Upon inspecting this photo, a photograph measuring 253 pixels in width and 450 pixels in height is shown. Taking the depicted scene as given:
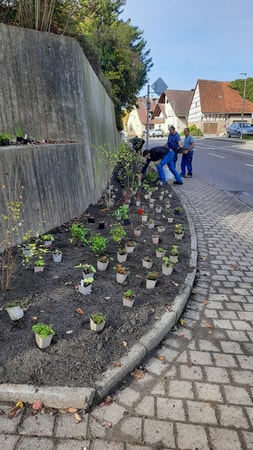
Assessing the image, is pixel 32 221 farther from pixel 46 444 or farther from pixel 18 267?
pixel 46 444

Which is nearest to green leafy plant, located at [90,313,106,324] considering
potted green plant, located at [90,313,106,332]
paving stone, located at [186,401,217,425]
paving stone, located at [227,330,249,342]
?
potted green plant, located at [90,313,106,332]

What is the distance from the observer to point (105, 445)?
1970mm

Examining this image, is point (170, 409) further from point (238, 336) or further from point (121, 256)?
point (121, 256)

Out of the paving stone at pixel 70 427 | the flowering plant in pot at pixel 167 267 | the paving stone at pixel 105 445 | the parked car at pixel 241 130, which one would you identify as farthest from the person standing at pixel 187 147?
the parked car at pixel 241 130

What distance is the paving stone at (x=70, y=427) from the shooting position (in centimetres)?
203

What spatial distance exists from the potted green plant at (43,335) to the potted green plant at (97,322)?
358 mm

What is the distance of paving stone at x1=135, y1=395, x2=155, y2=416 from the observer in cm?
222

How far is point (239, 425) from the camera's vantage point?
2.14 metres

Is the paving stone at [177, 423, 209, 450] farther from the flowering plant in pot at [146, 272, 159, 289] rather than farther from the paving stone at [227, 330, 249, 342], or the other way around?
the flowering plant in pot at [146, 272, 159, 289]

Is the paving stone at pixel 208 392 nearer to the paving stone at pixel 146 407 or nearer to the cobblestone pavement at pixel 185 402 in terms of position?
the cobblestone pavement at pixel 185 402

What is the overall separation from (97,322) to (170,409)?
2.92 feet

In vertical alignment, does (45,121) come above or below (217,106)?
below

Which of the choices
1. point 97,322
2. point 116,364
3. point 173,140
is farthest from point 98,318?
point 173,140

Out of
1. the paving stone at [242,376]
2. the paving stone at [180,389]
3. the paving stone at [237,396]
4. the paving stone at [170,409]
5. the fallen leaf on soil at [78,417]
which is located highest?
the fallen leaf on soil at [78,417]
